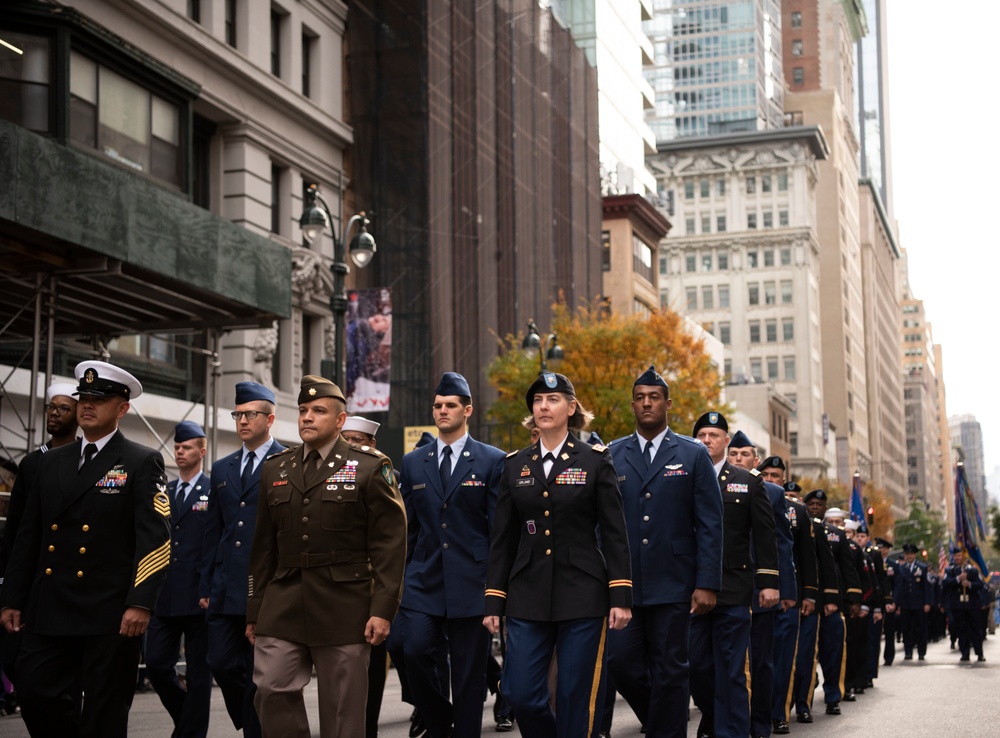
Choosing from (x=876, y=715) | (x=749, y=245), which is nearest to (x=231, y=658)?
(x=876, y=715)

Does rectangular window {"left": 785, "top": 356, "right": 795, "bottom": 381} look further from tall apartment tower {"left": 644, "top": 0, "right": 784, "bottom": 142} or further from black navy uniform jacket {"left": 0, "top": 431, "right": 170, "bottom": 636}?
black navy uniform jacket {"left": 0, "top": 431, "right": 170, "bottom": 636}

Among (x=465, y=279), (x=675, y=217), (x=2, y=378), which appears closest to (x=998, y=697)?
(x=2, y=378)

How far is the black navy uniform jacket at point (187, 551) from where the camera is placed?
1081 centimetres

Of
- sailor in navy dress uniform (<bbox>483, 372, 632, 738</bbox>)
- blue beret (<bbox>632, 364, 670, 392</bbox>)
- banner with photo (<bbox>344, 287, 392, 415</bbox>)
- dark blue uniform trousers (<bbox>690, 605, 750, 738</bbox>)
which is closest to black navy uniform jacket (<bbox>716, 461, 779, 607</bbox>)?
dark blue uniform trousers (<bbox>690, 605, 750, 738</bbox>)

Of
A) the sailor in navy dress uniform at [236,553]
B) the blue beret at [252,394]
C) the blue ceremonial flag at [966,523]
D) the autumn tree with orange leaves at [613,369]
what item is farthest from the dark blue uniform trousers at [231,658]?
the autumn tree with orange leaves at [613,369]

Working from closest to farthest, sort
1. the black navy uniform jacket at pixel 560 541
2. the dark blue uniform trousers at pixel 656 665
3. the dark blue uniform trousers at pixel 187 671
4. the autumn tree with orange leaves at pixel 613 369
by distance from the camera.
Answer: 1. the black navy uniform jacket at pixel 560 541
2. the dark blue uniform trousers at pixel 656 665
3. the dark blue uniform trousers at pixel 187 671
4. the autumn tree with orange leaves at pixel 613 369

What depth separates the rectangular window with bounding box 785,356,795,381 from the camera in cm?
12800

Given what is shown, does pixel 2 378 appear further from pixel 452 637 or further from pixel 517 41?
pixel 517 41

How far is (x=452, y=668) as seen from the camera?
10039mm

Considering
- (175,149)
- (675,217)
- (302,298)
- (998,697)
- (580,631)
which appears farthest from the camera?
(675,217)

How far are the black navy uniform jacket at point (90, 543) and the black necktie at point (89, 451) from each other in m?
0.04

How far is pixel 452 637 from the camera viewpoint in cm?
1017

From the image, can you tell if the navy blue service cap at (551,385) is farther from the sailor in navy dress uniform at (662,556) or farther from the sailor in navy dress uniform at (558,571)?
the sailor in navy dress uniform at (662,556)

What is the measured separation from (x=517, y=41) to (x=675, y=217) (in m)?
80.0
